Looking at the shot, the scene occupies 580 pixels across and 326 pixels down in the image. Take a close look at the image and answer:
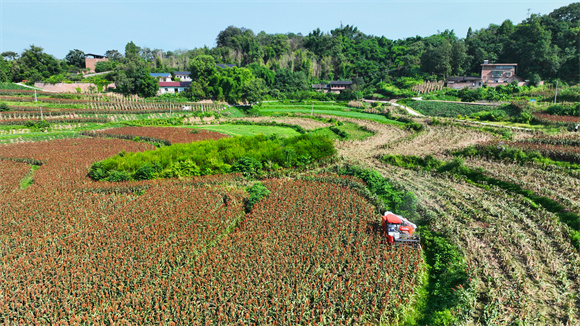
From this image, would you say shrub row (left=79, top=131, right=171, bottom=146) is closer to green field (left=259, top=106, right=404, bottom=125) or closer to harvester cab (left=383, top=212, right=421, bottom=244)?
harvester cab (left=383, top=212, right=421, bottom=244)

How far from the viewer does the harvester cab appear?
35.8 feet

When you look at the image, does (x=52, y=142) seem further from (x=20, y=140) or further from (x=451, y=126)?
(x=451, y=126)

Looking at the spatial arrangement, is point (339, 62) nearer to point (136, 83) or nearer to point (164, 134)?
point (136, 83)

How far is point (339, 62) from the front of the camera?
11006 cm

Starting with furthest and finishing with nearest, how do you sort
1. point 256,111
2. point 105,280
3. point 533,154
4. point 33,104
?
1. point 256,111
2. point 33,104
3. point 533,154
4. point 105,280

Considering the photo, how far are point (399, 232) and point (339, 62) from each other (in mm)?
106536

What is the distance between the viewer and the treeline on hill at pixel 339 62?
68625 mm

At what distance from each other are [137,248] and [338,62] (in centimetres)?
10885

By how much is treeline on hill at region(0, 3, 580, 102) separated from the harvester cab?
6107 cm

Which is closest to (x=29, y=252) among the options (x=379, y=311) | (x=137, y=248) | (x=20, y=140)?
(x=137, y=248)

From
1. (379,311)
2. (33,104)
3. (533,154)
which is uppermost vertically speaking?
(33,104)

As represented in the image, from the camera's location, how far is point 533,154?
20547 millimetres

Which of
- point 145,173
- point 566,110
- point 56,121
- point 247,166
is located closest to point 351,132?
point 247,166

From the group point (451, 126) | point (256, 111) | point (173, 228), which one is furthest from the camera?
point (256, 111)
